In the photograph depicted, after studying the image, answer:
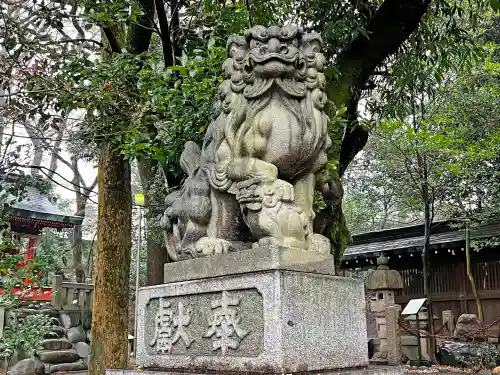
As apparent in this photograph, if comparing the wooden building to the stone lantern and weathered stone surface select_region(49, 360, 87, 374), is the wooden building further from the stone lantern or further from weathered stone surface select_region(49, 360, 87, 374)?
weathered stone surface select_region(49, 360, 87, 374)

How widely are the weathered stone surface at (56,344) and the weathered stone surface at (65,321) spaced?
0.78 meters

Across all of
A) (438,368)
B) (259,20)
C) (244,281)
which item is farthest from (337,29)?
(438,368)

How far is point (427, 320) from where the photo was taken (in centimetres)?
1432

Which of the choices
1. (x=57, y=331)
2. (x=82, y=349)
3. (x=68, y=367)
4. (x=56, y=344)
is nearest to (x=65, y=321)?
(x=57, y=331)

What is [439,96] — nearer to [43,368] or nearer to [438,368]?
[438,368]

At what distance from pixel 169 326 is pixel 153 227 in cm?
737

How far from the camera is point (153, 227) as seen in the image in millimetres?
11227

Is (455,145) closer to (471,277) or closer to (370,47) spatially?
(471,277)

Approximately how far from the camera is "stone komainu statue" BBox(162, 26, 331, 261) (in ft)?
11.8

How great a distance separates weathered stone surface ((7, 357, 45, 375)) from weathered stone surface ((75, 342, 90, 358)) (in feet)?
4.80

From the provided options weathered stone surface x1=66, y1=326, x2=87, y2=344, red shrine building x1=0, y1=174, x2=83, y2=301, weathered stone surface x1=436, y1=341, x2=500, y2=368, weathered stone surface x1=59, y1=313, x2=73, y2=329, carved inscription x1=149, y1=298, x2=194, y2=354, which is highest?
red shrine building x1=0, y1=174, x2=83, y2=301

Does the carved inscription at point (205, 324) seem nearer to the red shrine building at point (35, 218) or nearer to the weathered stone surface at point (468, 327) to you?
the weathered stone surface at point (468, 327)

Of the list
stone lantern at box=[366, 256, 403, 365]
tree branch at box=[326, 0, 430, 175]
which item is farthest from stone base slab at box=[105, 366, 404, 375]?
stone lantern at box=[366, 256, 403, 365]

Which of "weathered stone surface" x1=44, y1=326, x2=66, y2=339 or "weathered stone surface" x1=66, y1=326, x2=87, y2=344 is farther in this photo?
"weathered stone surface" x1=66, y1=326, x2=87, y2=344
